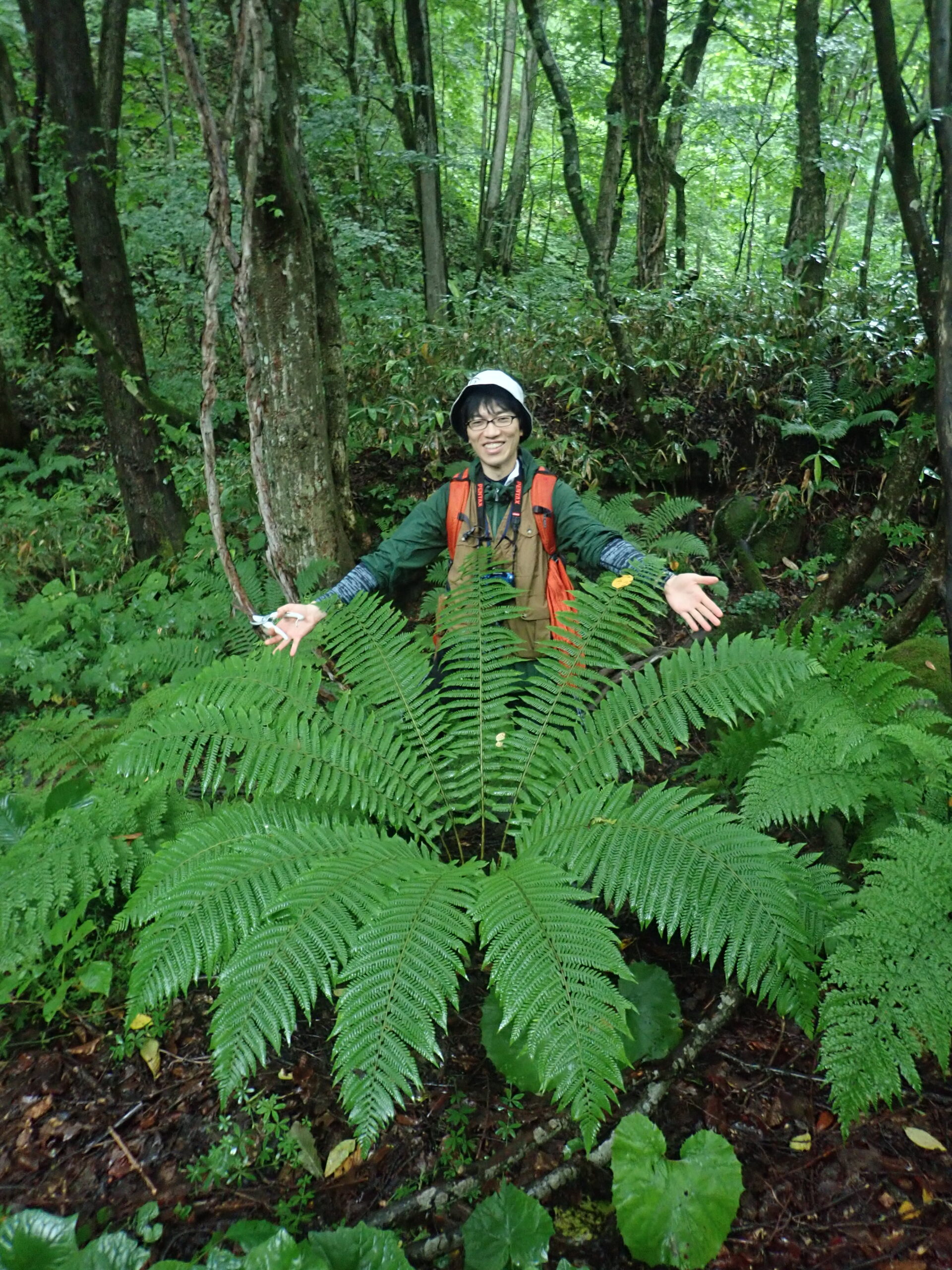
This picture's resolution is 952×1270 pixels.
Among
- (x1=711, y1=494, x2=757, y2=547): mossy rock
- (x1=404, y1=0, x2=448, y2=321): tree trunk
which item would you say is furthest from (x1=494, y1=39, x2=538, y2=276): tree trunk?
(x1=711, y1=494, x2=757, y2=547): mossy rock

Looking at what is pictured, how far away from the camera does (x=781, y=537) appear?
5.35 m

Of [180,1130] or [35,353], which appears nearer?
A: [180,1130]

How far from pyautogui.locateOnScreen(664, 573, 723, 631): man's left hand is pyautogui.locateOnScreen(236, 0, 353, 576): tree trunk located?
170cm

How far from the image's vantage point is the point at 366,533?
17.6ft

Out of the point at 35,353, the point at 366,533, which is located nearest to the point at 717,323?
the point at 366,533

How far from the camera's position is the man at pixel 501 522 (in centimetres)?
282

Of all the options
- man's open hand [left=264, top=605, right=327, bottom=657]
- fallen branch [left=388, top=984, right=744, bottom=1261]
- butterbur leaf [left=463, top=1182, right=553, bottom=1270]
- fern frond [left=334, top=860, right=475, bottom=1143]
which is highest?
man's open hand [left=264, top=605, right=327, bottom=657]

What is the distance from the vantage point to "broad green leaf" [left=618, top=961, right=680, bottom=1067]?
6.25 feet

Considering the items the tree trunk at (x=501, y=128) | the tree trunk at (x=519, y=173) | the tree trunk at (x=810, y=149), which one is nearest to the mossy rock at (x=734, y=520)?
the tree trunk at (x=810, y=149)

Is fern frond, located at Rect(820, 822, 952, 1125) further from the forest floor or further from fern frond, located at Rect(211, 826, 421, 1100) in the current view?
fern frond, located at Rect(211, 826, 421, 1100)

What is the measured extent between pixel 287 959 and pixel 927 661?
9.61 ft

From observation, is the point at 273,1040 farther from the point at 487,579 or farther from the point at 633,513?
the point at 633,513

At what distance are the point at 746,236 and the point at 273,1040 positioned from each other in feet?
52.8

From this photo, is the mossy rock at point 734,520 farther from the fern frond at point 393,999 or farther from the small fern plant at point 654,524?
the fern frond at point 393,999
